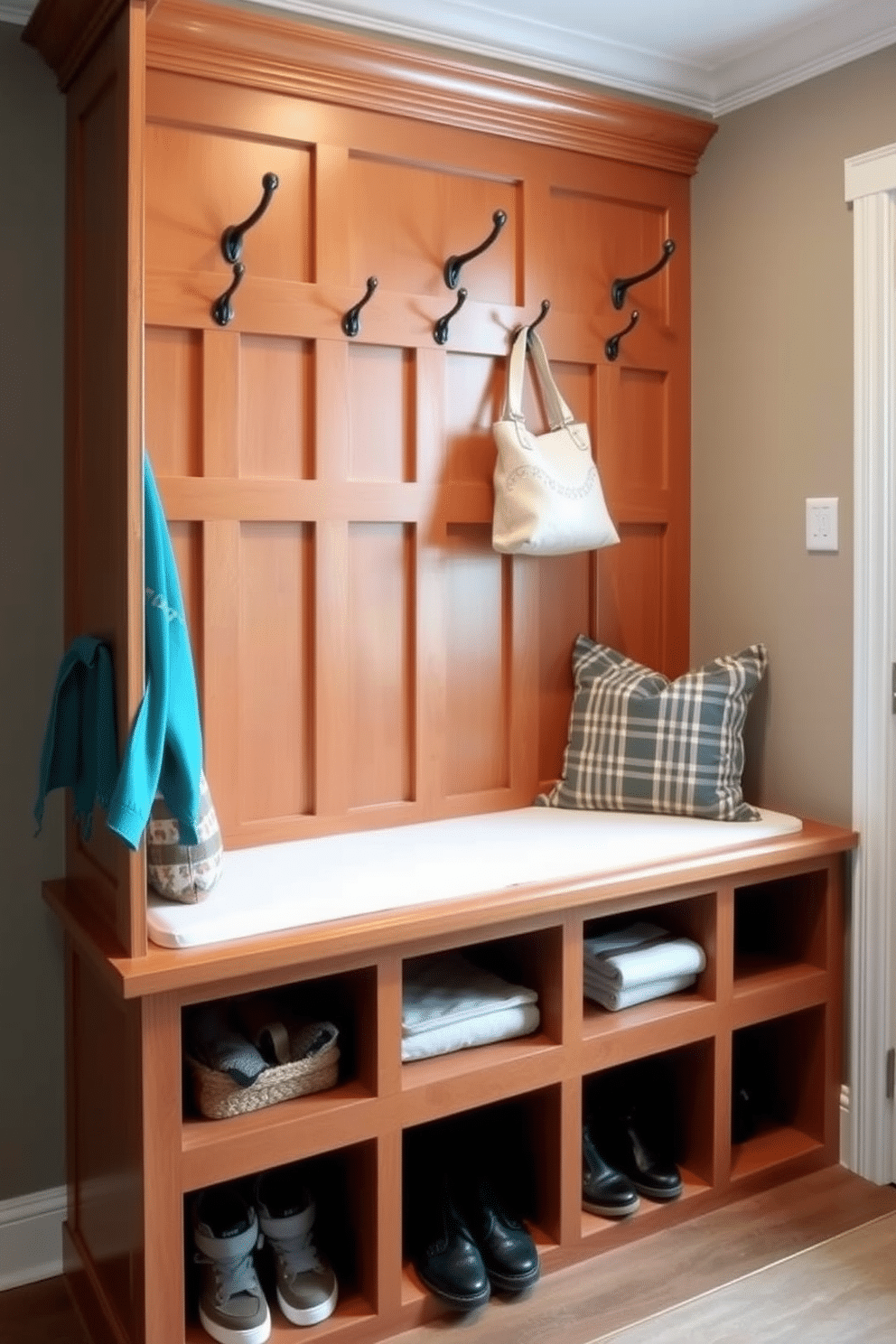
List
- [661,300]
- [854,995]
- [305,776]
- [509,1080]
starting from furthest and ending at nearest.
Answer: [661,300] → [854,995] → [305,776] → [509,1080]

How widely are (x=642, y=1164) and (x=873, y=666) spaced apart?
3.37 ft

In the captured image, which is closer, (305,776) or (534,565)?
(305,776)

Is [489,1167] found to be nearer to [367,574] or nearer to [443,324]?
[367,574]

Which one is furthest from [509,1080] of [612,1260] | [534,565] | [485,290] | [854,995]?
[485,290]

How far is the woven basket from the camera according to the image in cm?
185

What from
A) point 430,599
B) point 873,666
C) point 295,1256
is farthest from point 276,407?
point 295,1256

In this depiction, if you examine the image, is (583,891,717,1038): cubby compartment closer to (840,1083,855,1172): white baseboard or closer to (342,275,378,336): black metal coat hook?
(840,1083,855,1172): white baseboard

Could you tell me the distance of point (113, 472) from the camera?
1.79 metres

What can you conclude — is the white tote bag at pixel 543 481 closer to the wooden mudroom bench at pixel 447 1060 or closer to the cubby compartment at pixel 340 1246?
the wooden mudroom bench at pixel 447 1060

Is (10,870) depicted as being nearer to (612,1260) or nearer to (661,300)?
(612,1260)

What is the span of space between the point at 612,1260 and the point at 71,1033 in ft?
3.32

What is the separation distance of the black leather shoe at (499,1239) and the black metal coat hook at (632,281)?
1.73 m

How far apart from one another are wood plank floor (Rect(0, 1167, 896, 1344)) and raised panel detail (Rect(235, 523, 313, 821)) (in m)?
0.89

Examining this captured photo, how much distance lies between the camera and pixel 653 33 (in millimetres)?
2428
